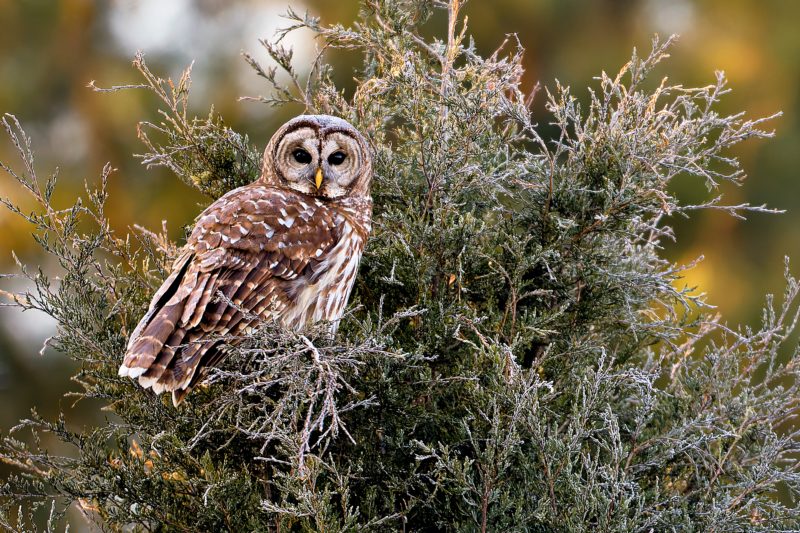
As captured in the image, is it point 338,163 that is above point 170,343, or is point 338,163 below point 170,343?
above

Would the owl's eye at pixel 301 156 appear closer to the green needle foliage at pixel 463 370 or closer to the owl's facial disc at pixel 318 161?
the owl's facial disc at pixel 318 161

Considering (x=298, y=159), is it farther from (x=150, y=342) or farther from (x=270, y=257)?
(x=150, y=342)

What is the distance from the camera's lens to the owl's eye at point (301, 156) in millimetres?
2316

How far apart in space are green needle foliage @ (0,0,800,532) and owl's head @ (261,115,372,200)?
0.42ft

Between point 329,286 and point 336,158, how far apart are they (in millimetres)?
478

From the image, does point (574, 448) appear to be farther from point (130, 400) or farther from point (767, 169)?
point (767, 169)

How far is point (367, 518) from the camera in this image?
168 cm

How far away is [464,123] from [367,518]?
1114mm

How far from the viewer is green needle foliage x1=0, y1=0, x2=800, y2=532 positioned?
1.60 meters

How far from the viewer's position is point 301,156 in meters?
2.33

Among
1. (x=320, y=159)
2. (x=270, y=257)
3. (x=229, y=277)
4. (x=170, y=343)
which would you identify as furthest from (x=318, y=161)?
(x=170, y=343)

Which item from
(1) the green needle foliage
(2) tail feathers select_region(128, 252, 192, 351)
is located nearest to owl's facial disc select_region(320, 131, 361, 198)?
(1) the green needle foliage

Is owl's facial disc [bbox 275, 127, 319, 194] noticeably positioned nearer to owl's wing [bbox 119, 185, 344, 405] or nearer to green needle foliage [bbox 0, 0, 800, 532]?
owl's wing [bbox 119, 185, 344, 405]

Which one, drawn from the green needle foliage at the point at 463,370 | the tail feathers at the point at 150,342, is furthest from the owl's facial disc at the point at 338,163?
the tail feathers at the point at 150,342
